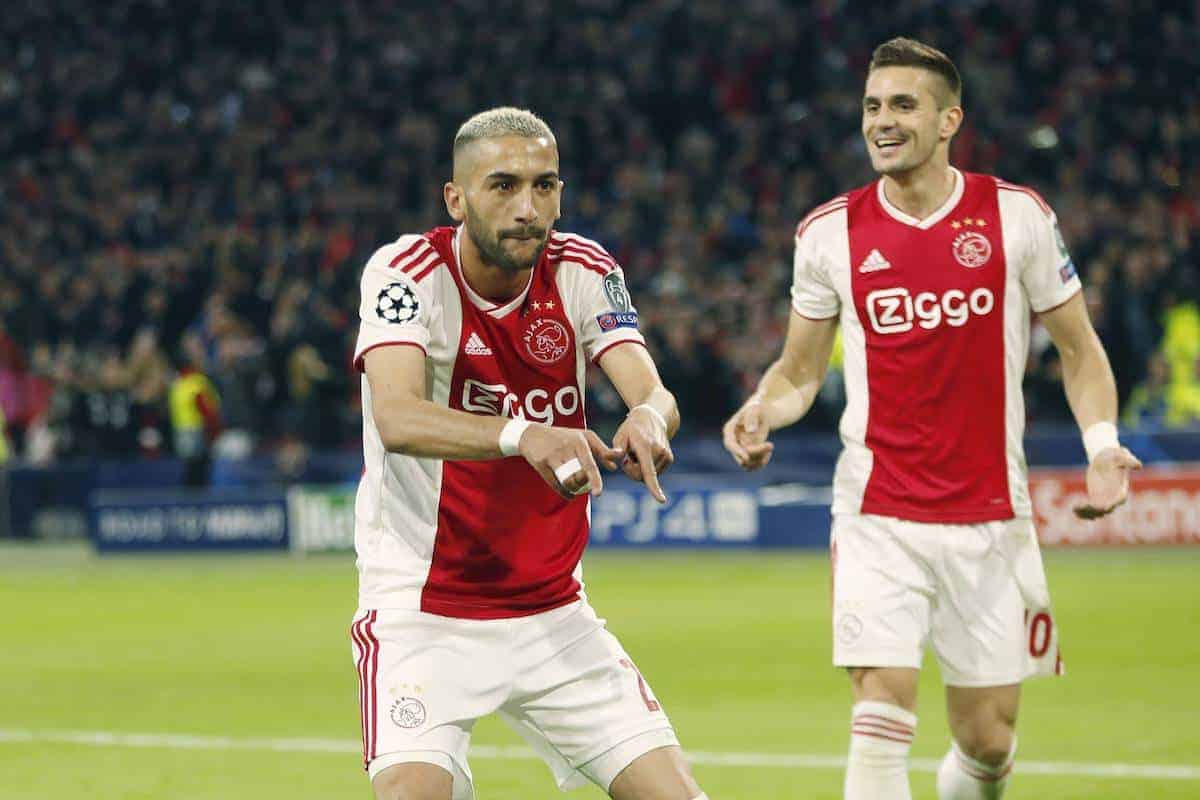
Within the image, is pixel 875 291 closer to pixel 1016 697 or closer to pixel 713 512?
pixel 1016 697

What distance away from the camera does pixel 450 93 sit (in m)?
28.1

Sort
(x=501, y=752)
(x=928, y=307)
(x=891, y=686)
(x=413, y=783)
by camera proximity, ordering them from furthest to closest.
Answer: (x=501, y=752) → (x=928, y=307) → (x=891, y=686) → (x=413, y=783)

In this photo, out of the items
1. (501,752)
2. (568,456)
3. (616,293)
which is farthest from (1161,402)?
(568,456)

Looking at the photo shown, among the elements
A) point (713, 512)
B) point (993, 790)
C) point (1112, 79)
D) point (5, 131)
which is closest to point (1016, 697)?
point (993, 790)

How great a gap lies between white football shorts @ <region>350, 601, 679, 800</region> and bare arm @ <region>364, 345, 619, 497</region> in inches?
23.5

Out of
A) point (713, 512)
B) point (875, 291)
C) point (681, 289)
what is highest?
point (875, 291)

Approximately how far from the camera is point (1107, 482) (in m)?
5.77

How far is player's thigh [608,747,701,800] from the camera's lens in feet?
16.0

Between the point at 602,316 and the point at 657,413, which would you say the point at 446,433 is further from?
the point at 602,316

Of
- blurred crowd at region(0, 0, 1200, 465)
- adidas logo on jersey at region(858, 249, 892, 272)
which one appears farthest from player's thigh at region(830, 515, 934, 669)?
blurred crowd at region(0, 0, 1200, 465)

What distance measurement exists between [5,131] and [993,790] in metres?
27.5

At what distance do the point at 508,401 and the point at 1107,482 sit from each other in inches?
72.5

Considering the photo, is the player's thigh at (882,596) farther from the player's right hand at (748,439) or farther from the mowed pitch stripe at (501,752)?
the mowed pitch stripe at (501,752)

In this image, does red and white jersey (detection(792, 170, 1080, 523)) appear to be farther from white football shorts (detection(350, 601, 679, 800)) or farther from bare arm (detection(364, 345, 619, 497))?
bare arm (detection(364, 345, 619, 497))
